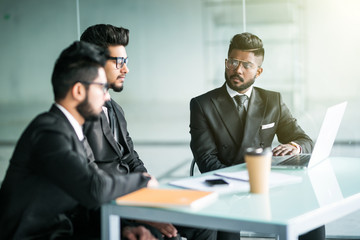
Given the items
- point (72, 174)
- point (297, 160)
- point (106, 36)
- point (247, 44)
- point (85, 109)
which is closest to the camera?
point (72, 174)

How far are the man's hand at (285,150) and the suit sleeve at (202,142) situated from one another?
12.6 inches

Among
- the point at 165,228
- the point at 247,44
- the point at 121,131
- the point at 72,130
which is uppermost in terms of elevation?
the point at 247,44

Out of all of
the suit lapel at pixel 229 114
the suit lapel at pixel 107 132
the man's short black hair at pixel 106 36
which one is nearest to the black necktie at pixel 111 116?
A: the suit lapel at pixel 107 132

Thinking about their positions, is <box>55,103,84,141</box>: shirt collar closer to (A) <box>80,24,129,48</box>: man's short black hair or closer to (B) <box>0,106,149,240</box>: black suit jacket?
(B) <box>0,106,149,240</box>: black suit jacket

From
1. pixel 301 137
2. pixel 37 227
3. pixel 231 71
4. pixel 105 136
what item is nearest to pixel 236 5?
pixel 231 71

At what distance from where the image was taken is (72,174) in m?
1.53

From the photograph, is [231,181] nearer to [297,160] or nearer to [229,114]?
[297,160]

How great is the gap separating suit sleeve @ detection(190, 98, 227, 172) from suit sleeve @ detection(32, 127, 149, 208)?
3.40ft

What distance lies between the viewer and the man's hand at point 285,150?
243 centimetres

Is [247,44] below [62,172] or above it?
above

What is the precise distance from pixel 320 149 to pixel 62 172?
47.1 inches

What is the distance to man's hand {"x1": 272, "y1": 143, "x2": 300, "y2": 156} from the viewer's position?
243cm

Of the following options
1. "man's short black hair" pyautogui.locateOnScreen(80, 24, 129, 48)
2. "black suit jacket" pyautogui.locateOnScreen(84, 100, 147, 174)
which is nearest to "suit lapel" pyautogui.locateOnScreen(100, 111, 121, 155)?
"black suit jacket" pyautogui.locateOnScreen(84, 100, 147, 174)

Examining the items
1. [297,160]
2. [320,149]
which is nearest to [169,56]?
[297,160]
